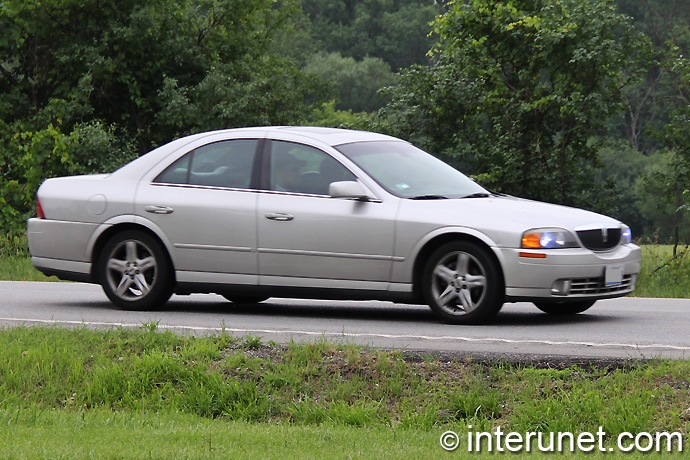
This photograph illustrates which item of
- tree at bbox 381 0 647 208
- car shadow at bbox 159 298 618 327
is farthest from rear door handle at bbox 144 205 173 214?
tree at bbox 381 0 647 208

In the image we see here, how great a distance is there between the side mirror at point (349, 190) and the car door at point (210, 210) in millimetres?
806

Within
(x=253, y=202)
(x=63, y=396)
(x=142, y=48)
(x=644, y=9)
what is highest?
(x=644, y=9)

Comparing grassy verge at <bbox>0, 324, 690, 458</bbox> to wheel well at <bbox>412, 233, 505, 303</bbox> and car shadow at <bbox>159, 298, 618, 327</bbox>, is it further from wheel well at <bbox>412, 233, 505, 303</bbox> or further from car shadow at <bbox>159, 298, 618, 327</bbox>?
car shadow at <bbox>159, 298, 618, 327</bbox>

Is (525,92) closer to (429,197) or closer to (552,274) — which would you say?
(429,197)

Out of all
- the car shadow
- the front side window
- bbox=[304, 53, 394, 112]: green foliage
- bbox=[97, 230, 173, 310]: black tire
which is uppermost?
bbox=[304, 53, 394, 112]: green foliage

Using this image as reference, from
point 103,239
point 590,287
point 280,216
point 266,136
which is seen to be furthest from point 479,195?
point 103,239

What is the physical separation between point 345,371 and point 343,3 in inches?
3554

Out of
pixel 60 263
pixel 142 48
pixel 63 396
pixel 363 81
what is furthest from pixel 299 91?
pixel 363 81

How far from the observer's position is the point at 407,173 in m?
10.8

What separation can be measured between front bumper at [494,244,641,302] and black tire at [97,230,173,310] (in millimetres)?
3005

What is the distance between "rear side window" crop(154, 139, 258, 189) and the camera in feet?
36.0

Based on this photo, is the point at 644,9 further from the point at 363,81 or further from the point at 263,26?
the point at 263,26

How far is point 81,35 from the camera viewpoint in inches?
973

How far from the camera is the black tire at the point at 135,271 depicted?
36.0 feet
